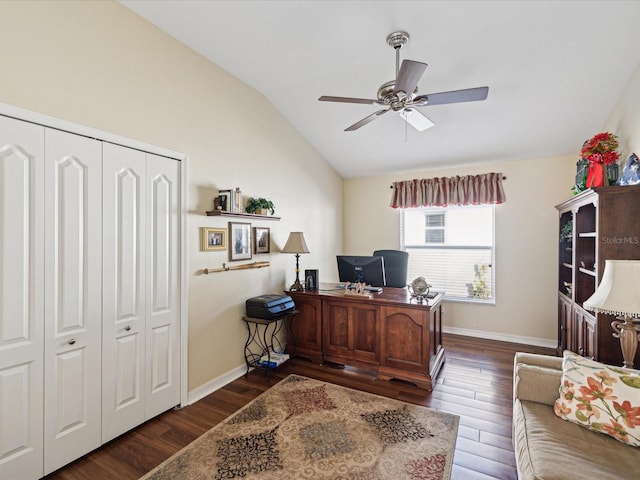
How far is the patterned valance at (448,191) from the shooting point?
4.33m

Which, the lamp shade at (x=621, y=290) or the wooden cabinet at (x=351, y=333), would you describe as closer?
the lamp shade at (x=621, y=290)

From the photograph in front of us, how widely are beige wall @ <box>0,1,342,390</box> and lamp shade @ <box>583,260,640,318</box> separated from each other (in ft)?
9.52

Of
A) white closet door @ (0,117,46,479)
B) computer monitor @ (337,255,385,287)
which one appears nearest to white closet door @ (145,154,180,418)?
white closet door @ (0,117,46,479)

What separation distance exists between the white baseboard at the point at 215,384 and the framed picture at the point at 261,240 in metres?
1.28

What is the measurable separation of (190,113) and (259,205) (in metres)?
1.09

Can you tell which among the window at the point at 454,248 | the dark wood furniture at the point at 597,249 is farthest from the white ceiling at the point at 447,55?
the window at the point at 454,248

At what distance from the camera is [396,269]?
13.3 ft

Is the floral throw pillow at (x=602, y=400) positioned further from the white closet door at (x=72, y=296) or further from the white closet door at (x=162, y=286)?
the white closet door at (x=72, y=296)

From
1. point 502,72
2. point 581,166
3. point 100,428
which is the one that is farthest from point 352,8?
point 100,428

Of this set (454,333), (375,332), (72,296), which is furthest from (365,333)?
(72,296)

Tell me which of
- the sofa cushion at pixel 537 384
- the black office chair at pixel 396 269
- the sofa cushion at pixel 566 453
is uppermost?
the black office chair at pixel 396 269

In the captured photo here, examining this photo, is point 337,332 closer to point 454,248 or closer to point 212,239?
point 212,239

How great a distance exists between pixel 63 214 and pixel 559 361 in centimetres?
330

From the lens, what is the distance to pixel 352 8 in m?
2.25
